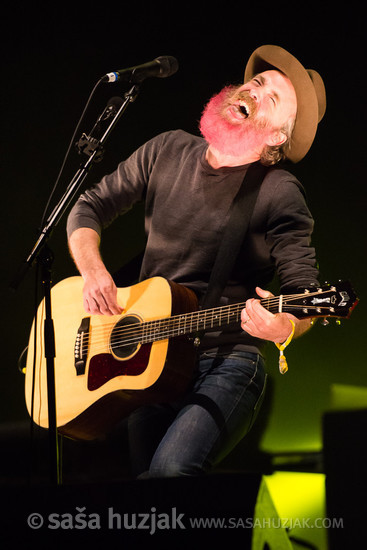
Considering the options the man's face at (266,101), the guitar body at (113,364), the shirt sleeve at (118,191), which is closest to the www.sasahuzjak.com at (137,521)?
the guitar body at (113,364)

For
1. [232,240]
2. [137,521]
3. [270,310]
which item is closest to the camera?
[137,521]

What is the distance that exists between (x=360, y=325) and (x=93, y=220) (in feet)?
4.37

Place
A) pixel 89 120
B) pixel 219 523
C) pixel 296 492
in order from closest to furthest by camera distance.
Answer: pixel 219 523 < pixel 296 492 < pixel 89 120

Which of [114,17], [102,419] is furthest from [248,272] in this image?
[114,17]

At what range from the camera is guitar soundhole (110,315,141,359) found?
244 centimetres

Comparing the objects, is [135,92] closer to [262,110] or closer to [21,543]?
[262,110]

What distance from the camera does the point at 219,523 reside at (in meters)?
1.45

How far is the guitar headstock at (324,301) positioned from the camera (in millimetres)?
2072

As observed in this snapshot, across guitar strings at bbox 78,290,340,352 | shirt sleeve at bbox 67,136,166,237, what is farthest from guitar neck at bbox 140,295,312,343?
shirt sleeve at bbox 67,136,166,237

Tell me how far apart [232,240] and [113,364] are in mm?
710

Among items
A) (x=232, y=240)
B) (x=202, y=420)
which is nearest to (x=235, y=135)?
(x=232, y=240)

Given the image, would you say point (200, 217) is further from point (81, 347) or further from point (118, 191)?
point (81, 347)

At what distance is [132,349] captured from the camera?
243cm

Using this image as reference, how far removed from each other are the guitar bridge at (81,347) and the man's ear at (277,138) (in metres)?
1.14
